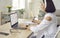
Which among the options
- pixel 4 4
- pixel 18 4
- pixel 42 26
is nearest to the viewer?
pixel 42 26

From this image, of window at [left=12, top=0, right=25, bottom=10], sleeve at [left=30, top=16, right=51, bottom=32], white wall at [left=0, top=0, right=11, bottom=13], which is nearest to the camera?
sleeve at [left=30, top=16, right=51, bottom=32]

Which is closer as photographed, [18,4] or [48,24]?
[48,24]

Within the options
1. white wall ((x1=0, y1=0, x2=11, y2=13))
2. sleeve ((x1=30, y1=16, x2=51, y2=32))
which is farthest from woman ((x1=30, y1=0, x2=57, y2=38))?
white wall ((x1=0, y1=0, x2=11, y2=13))

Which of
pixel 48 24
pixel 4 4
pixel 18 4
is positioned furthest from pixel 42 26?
pixel 18 4

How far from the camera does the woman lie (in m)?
2.56

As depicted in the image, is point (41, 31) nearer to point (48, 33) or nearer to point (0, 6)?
point (48, 33)

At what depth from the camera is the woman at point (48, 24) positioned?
2.56 meters

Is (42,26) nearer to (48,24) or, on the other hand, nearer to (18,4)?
(48,24)

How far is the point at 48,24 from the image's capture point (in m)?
2.60

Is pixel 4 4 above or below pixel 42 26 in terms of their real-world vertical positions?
above

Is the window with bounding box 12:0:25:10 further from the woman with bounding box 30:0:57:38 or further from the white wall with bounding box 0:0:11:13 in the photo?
the woman with bounding box 30:0:57:38

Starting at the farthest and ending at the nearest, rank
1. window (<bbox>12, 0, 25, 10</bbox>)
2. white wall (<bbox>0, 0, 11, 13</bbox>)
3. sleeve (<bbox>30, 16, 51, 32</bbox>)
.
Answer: window (<bbox>12, 0, 25, 10</bbox>)
white wall (<bbox>0, 0, 11, 13</bbox>)
sleeve (<bbox>30, 16, 51, 32</bbox>)

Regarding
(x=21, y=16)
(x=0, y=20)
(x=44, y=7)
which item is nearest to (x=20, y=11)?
(x=21, y=16)

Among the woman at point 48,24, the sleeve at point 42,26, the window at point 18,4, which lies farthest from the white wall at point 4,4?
the sleeve at point 42,26
